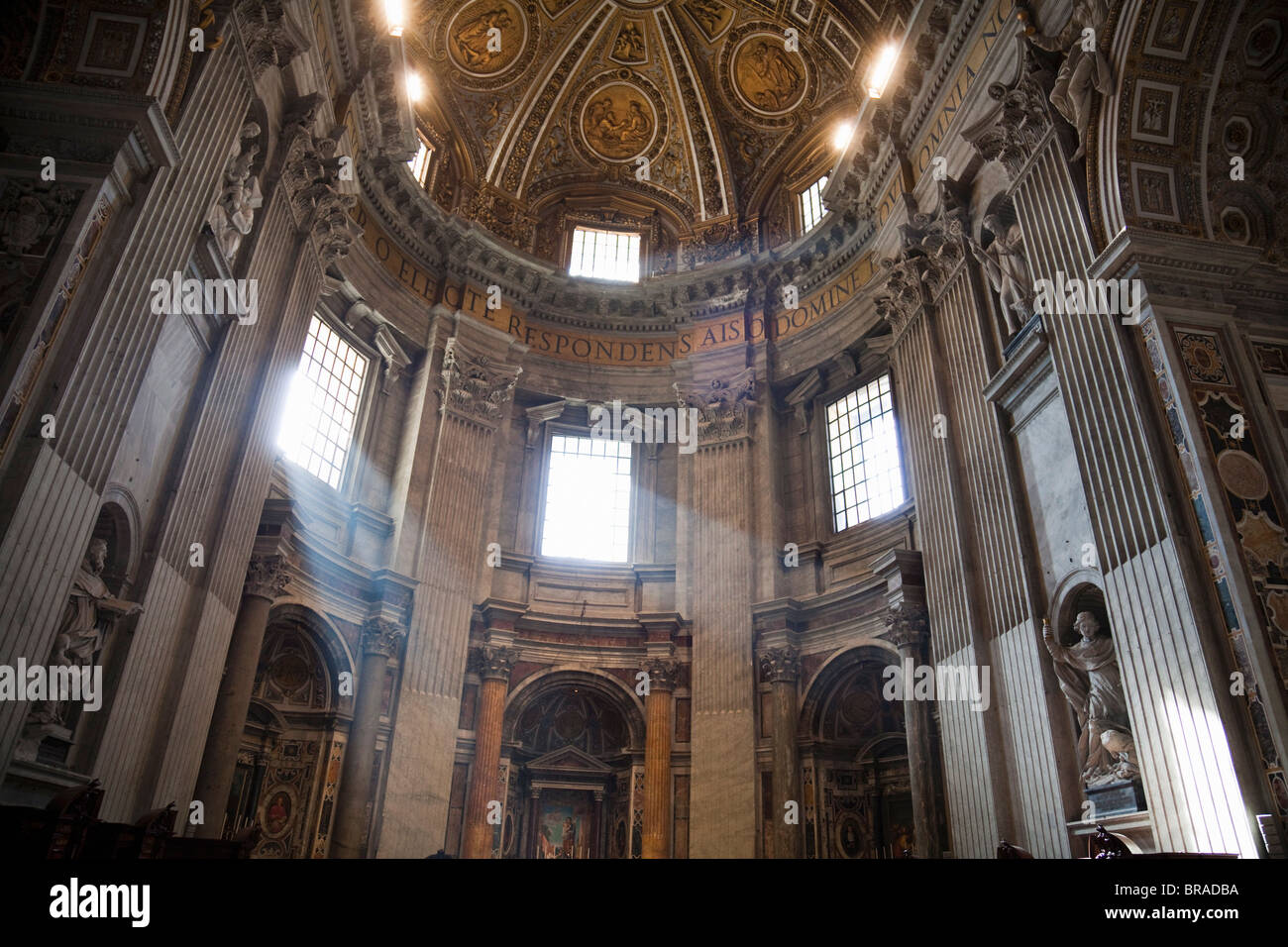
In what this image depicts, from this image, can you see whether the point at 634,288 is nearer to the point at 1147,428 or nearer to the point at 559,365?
the point at 559,365

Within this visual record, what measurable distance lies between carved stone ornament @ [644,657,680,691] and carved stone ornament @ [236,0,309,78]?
11.1 metres

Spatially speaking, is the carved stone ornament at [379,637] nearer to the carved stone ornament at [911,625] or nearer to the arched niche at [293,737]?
the arched niche at [293,737]

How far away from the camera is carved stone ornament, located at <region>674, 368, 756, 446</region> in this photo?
1695 centimetres

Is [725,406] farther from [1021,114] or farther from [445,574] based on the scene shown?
[1021,114]

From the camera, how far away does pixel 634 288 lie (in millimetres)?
18969

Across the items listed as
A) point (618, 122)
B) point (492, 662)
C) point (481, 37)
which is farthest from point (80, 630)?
point (618, 122)

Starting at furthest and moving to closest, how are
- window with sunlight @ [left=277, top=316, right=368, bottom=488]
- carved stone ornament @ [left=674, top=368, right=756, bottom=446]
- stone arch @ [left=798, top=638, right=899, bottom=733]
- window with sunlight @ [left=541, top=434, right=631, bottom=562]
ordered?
window with sunlight @ [left=541, top=434, right=631, bottom=562] → carved stone ornament @ [left=674, top=368, right=756, bottom=446] → stone arch @ [left=798, top=638, right=899, bottom=733] → window with sunlight @ [left=277, top=316, right=368, bottom=488]

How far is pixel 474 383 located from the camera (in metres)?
A: 16.7

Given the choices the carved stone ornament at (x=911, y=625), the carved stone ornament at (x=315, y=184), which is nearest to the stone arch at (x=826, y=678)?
the carved stone ornament at (x=911, y=625)

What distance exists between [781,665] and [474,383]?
26.5ft

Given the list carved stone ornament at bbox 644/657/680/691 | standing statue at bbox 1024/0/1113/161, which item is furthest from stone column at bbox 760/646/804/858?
standing statue at bbox 1024/0/1113/161

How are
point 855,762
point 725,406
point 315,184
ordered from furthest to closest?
point 725,406, point 855,762, point 315,184

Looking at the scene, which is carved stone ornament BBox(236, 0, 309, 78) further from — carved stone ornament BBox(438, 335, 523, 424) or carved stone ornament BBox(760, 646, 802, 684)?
carved stone ornament BBox(760, 646, 802, 684)

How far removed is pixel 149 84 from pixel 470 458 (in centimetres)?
935
